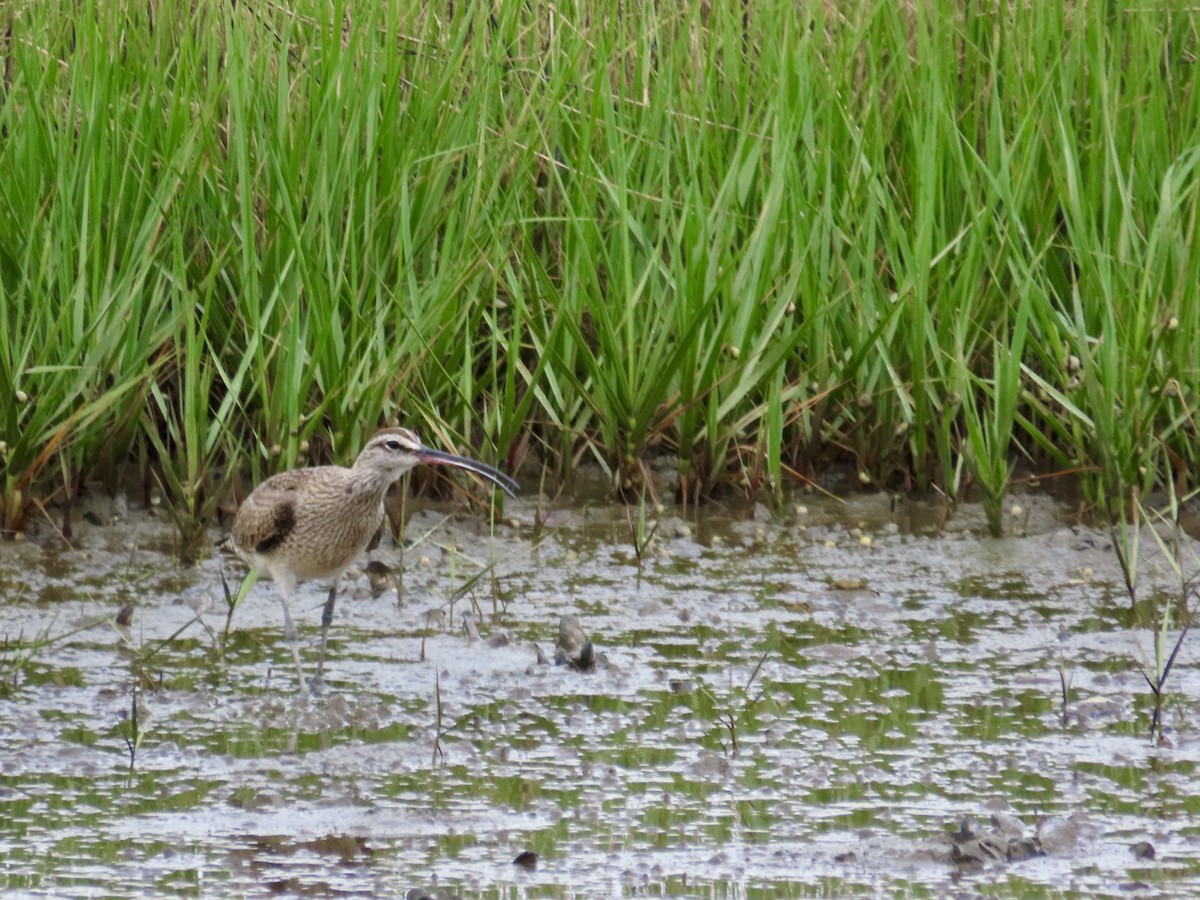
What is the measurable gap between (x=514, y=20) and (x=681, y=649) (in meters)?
3.29

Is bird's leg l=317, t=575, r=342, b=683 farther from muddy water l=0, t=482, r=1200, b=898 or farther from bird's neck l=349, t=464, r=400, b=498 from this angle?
bird's neck l=349, t=464, r=400, b=498

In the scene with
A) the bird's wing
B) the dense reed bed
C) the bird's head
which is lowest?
the bird's wing

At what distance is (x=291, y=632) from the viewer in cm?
604

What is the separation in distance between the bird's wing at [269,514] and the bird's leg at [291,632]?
0.46ft

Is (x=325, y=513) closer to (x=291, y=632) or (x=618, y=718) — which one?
(x=291, y=632)

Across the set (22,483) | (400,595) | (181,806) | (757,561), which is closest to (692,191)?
(757,561)

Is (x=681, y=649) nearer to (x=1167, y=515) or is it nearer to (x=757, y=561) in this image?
(x=757, y=561)

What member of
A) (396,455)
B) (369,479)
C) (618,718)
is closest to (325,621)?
(369,479)

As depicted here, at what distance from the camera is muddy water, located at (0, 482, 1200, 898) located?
433 centimetres

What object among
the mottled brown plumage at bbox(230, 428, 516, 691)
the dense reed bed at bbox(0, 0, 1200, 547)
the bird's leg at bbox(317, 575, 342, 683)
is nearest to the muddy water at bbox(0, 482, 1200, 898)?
the bird's leg at bbox(317, 575, 342, 683)

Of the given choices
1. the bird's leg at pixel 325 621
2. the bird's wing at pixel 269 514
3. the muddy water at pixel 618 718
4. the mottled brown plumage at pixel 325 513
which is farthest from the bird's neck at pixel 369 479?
the muddy water at pixel 618 718

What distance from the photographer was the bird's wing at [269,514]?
20.1 ft

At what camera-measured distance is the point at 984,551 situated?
23.6ft

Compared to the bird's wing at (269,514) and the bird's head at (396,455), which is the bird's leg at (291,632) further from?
the bird's head at (396,455)
